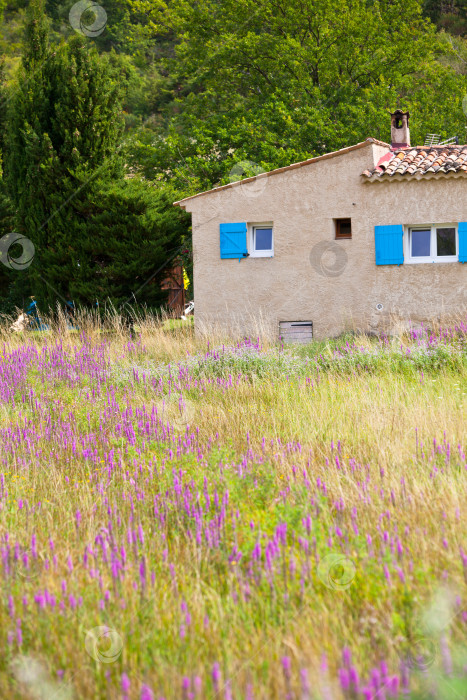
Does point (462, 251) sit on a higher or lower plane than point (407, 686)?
higher

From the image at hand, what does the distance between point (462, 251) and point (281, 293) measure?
429cm

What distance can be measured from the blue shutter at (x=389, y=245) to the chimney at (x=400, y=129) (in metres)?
4.14

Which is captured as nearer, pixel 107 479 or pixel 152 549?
pixel 152 549

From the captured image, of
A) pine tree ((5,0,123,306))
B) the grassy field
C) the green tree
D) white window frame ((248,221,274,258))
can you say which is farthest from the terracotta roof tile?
the grassy field

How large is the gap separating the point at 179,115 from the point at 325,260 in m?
15.7

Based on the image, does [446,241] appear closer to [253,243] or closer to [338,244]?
[338,244]

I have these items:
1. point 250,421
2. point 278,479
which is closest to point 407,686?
point 278,479

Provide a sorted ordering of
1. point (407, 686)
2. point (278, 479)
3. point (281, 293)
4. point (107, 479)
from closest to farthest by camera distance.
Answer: point (407, 686) < point (278, 479) < point (107, 479) < point (281, 293)

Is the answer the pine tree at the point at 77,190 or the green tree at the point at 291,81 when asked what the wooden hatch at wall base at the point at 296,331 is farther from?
the green tree at the point at 291,81

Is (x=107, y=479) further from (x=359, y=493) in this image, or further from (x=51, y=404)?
(x=51, y=404)

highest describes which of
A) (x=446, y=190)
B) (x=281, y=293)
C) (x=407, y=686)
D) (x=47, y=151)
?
(x=47, y=151)

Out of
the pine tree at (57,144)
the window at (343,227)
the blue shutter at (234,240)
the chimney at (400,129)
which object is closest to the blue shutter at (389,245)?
the window at (343,227)

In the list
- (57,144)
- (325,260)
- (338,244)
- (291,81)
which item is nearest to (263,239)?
(325,260)

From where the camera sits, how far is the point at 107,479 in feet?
15.5
